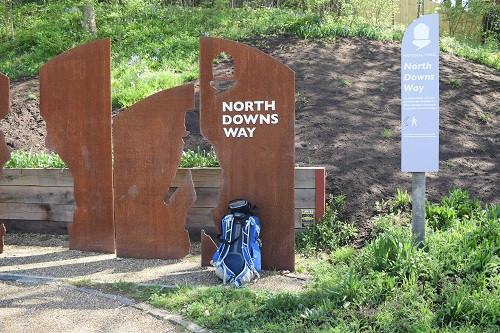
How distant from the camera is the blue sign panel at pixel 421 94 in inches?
193

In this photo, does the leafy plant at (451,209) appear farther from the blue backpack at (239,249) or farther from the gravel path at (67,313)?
the gravel path at (67,313)

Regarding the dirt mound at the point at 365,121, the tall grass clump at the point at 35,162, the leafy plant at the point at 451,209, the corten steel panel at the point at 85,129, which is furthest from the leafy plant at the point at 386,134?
the tall grass clump at the point at 35,162

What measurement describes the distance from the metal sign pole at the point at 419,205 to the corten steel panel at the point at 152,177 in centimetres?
213

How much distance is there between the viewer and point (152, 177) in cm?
604

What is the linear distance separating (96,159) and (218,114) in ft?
4.91

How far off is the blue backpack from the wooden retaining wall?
2.95ft

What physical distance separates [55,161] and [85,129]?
1078 millimetres

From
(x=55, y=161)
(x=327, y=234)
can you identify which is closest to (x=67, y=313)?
(x=327, y=234)

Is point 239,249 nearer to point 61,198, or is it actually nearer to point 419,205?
point 419,205

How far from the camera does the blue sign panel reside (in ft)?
16.0

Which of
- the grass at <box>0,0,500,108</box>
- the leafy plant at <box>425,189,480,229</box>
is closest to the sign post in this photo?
the leafy plant at <box>425,189,480,229</box>

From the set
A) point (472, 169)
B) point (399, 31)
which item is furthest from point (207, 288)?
point (399, 31)

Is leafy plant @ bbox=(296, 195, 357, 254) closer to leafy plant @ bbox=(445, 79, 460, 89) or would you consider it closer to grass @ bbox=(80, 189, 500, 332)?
grass @ bbox=(80, 189, 500, 332)

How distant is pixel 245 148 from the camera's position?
5.69m
